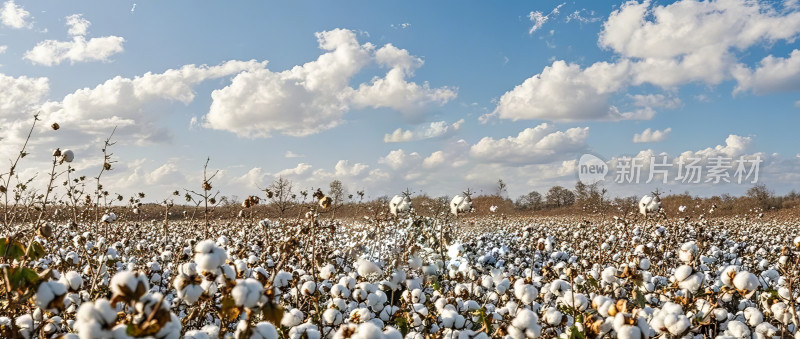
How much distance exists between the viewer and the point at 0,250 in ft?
8.48

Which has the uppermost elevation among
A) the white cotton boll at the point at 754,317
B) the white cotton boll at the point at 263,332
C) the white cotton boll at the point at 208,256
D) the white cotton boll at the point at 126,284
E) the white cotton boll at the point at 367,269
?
the white cotton boll at the point at 208,256

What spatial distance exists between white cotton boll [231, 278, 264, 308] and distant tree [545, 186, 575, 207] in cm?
Result: 5262

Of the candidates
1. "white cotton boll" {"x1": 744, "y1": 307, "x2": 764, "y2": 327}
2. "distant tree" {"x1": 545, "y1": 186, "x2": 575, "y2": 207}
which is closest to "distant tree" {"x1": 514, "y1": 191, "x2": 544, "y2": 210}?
"distant tree" {"x1": 545, "y1": 186, "x2": 575, "y2": 207}

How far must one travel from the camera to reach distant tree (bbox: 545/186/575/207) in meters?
52.6

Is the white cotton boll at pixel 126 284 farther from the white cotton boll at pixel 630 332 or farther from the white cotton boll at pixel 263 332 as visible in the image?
the white cotton boll at pixel 630 332

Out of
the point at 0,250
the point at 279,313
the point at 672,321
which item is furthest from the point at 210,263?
the point at 672,321

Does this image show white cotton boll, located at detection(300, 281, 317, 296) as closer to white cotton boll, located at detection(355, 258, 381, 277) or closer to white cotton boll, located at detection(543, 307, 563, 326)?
white cotton boll, located at detection(355, 258, 381, 277)

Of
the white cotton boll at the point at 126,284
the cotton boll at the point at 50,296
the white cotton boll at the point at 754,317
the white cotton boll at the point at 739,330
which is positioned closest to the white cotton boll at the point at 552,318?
the white cotton boll at the point at 739,330

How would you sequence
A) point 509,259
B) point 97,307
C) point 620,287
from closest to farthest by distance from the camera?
point 97,307, point 620,287, point 509,259

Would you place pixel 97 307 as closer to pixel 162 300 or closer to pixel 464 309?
pixel 162 300

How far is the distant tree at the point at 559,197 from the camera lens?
173 ft

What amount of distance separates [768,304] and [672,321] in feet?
6.15

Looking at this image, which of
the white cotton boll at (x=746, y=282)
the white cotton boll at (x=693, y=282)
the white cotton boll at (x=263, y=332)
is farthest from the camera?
the white cotton boll at (x=693, y=282)

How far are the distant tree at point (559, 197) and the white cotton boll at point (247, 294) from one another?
2072 inches
